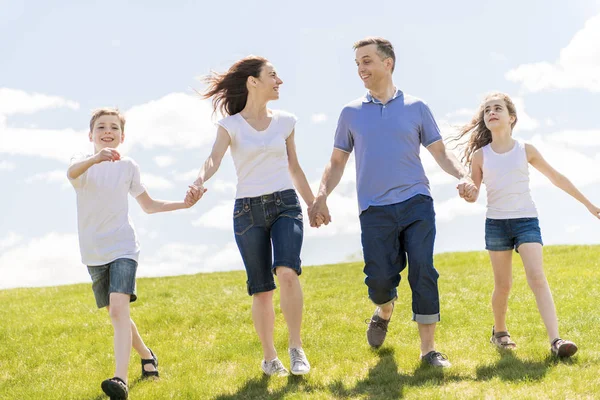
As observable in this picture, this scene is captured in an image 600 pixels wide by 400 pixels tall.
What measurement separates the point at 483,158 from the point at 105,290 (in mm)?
4277

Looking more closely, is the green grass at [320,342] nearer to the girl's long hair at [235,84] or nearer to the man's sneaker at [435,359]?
the man's sneaker at [435,359]

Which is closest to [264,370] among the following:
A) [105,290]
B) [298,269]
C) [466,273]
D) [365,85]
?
[298,269]

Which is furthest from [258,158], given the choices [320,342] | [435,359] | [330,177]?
[320,342]

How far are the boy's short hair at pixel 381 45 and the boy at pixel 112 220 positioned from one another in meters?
2.46

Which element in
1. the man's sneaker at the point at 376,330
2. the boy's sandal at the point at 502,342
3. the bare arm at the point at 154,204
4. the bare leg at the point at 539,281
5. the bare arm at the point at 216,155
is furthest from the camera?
the man's sneaker at the point at 376,330

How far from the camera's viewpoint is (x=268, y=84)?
7027 millimetres

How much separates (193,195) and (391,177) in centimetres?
196

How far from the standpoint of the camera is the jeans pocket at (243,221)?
21.9ft

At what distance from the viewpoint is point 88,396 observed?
7367mm

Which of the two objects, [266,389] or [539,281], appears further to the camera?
[539,281]

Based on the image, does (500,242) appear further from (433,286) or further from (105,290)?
(105,290)

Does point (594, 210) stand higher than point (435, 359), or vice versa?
point (594, 210)

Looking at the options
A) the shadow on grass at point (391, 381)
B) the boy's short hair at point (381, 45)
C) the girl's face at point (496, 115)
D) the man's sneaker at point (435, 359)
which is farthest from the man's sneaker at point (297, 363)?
the girl's face at point (496, 115)

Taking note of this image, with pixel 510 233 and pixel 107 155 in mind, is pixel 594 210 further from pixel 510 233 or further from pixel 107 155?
pixel 107 155
